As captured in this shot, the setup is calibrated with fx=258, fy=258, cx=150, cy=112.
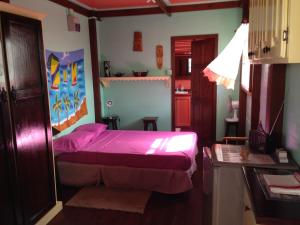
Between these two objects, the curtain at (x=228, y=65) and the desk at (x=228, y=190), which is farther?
the curtain at (x=228, y=65)

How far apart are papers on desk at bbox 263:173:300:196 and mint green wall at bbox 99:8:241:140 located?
3463 mm

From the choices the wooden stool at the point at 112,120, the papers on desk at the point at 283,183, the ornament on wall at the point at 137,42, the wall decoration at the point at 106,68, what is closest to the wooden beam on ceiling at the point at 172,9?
the ornament on wall at the point at 137,42

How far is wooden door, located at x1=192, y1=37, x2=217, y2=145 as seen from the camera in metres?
5.20

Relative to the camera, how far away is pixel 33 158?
246 cm

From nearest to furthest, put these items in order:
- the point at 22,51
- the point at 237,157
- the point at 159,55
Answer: the point at 237,157, the point at 22,51, the point at 159,55

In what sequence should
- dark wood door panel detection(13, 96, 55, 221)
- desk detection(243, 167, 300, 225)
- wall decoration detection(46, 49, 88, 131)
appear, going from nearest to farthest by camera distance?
1. desk detection(243, 167, 300, 225)
2. dark wood door panel detection(13, 96, 55, 221)
3. wall decoration detection(46, 49, 88, 131)

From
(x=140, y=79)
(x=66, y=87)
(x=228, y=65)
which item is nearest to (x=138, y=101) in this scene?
(x=140, y=79)

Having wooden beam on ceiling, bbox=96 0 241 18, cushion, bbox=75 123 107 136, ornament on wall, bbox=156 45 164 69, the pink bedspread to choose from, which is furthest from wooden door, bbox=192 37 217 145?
cushion, bbox=75 123 107 136

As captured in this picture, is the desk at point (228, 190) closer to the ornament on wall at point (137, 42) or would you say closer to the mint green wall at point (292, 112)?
the mint green wall at point (292, 112)

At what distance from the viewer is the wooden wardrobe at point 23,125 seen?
6.97 feet

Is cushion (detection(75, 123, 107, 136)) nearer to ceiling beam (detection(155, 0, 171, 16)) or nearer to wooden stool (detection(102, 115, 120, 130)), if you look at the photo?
wooden stool (detection(102, 115, 120, 130))

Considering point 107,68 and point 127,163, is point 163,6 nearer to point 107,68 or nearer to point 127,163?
point 107,68

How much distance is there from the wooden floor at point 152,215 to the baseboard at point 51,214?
4cm

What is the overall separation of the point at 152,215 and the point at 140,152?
848 millimetres
